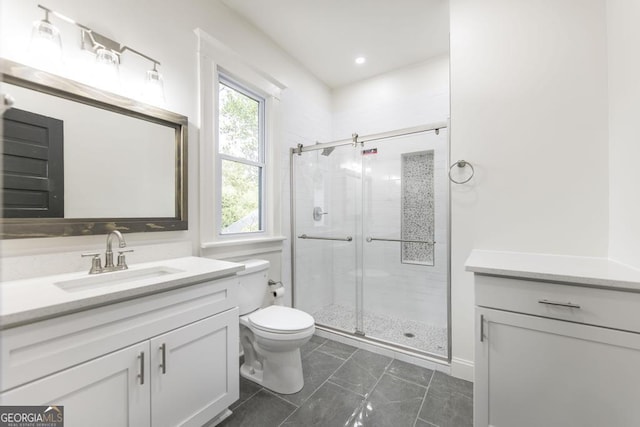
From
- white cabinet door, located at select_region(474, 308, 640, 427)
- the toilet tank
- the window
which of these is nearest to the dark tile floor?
white cabinet door, located at select_region(474, 308, 640, 427)

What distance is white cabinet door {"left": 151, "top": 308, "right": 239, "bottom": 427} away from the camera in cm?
114

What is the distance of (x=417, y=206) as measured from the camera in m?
2.68

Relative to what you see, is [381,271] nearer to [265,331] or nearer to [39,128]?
[265,331]

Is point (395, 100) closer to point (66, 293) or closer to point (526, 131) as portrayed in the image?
point (526, 131)

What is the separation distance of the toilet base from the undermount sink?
832mm

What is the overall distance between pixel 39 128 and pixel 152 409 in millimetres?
1347

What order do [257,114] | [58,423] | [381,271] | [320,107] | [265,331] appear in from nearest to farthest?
[58,423]
[265,331]
[257,114]
[381,271]
[320,107]

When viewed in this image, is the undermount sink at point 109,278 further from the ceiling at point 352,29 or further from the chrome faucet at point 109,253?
the ceiling at point 352,29

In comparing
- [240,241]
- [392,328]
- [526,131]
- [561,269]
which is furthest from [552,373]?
[240,241]

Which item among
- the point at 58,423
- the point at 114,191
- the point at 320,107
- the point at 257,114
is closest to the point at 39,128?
the point at 114,191

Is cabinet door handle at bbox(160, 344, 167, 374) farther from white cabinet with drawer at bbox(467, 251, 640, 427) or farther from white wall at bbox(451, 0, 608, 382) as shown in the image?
white wall at bbox(451, 0, 608, 382)

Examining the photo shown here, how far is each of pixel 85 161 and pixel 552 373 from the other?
2.41 meters

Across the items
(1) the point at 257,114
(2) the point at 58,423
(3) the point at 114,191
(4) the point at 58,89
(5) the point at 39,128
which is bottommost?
(2) the point at 58,423

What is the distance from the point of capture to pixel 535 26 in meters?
1.64
